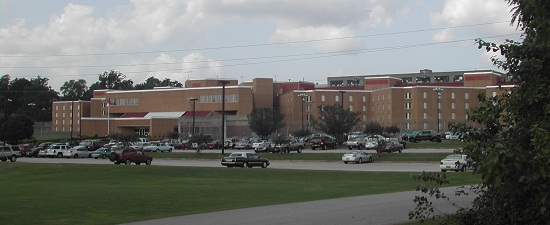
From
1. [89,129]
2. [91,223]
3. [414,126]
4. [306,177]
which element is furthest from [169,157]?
[89,129]

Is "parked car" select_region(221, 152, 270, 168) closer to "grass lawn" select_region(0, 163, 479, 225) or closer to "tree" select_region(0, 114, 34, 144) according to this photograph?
"grass lawn" select_region(0, 163, 479, 225)

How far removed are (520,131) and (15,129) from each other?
299 ft

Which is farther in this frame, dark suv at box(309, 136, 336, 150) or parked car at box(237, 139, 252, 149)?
parked car at box(237, 139, 252, 149)

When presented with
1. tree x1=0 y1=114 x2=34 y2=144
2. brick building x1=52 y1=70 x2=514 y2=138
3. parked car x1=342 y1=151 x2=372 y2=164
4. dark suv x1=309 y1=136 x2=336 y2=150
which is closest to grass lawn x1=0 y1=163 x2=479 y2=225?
parked car x1=342 y1=151 x2=372 y2=164

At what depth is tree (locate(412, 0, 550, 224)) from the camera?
23.7 ft

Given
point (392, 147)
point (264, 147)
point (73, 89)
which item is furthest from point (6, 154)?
point (73, 89)

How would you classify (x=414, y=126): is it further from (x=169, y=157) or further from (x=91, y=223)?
(x=91, y=223)

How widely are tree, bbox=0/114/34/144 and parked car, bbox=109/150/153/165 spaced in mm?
41773

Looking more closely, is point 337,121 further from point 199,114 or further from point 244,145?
point 199,114

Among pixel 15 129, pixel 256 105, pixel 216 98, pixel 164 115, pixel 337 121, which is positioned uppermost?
pixel 216 98

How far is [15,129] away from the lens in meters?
90.5

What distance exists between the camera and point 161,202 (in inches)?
867

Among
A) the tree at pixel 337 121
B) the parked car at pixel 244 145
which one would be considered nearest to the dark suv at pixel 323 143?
the tree at pixel 337 121

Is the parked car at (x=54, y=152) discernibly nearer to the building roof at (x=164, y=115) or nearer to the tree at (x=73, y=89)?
the building roof at (x=164, y=115)
